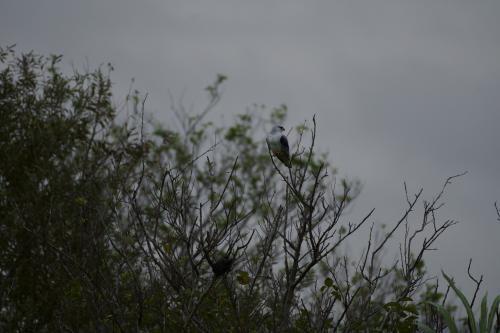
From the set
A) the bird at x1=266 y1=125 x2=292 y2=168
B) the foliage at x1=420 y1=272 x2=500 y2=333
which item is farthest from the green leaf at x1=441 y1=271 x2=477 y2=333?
the bird at x1=266 y1=125 x2=292 y2=168

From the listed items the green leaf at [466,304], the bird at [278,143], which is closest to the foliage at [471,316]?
the green leaf at [466,304]

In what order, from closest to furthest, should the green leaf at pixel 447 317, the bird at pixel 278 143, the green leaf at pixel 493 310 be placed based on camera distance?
the green leaf at pixel 447 317 → the green leaf at pixel 493 310 → the bird at pixel 278 143

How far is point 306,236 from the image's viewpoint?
499 cm

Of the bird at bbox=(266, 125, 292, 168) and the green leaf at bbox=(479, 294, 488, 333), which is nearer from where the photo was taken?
the green leaf at bbox=(479, 294, 488, 333)

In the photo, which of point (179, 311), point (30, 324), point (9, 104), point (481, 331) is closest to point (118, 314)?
point (179, 311)

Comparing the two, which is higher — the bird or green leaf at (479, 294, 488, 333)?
the bird

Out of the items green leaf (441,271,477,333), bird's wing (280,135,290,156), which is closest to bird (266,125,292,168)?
bird's wing (280,135,290,156)

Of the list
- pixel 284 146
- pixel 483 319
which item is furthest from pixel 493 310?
pixel 284 146

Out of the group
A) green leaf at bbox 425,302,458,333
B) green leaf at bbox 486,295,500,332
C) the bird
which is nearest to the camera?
green leaf at bbox 425,302,458,333

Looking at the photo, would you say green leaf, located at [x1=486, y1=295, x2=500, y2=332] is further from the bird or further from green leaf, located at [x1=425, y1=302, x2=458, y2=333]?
the bird

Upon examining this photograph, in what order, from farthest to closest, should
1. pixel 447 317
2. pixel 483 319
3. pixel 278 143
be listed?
pixel 278 143, pixel 483 319, pixel 447 317

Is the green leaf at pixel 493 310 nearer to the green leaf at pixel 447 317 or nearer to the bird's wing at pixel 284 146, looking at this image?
the green leaf at pixel 447 317

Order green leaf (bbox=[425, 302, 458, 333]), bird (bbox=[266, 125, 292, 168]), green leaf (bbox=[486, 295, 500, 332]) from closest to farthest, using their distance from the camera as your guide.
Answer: green leaf (bbox=[425, 302, 458, 333]) → green leaf (bbox=[486, 295, 500, 332]) → bird (bbox=[266, 125, 292, 168])

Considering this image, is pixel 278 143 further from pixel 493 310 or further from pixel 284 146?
pixel 493 310
